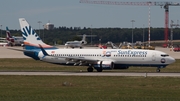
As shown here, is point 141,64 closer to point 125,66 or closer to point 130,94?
point 125,66

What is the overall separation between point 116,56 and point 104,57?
1577 mm

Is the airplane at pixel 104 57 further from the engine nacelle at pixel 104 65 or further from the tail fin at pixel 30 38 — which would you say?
the tail fin at pixel 30 38

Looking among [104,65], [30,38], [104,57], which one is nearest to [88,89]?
[104,65]

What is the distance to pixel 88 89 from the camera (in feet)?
140

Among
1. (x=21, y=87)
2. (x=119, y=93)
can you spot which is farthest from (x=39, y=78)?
(x=119, y=93)

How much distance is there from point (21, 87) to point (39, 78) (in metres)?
10.3

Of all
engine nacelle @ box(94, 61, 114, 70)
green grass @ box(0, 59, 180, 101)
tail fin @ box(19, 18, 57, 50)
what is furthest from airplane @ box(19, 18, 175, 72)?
green grass @ box(0, 59, 180, 101)

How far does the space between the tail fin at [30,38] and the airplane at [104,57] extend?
245 millimetres

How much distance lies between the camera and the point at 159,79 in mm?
53219

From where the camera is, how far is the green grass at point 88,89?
119ft

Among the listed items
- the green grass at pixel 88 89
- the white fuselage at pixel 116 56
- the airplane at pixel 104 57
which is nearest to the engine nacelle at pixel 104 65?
the airplane at pixel 104 57

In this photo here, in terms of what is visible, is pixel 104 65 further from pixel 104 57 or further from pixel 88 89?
pixel 88 89

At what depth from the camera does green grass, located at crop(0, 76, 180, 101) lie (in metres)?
36.1

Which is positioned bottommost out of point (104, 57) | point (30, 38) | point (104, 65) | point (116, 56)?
point (104, 65)
